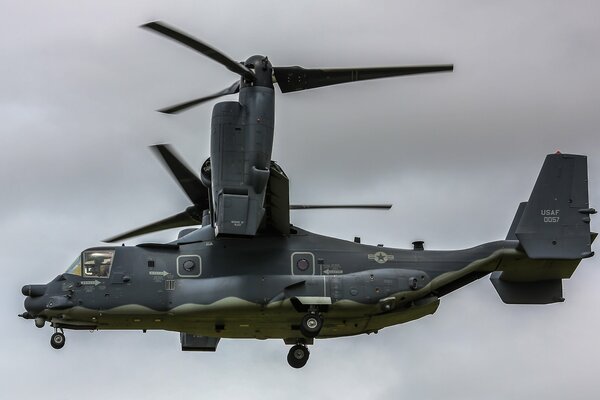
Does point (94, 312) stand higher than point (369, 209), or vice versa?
point (369, 209)

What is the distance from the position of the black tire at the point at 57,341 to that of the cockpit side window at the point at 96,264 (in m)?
1.61

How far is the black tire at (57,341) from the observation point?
33.1 meters

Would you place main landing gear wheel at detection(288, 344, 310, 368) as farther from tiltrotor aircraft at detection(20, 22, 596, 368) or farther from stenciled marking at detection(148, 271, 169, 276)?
stenciled marking at detection(148, 271, 169, 276)

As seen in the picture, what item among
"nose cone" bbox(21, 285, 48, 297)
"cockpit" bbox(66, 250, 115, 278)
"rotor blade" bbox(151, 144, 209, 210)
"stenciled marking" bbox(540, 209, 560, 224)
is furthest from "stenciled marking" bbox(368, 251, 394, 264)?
"nose cone" bbox(21, 285, 48, 297)

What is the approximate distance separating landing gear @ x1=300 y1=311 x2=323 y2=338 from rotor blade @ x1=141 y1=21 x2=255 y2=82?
19.7 ft

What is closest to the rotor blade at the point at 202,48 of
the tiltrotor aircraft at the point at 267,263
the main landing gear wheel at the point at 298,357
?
the tiltrotor aircraft at the point at 267,263

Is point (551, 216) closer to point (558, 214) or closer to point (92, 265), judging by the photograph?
point (558, 214)

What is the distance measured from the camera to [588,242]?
34.2 meters

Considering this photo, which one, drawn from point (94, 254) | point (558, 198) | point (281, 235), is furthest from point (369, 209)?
point (94, 254)

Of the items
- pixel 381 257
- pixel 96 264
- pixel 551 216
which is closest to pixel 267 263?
pixel 381 257

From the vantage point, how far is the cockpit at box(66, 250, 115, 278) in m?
33.4

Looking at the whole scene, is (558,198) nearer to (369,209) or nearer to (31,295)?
(369,209)

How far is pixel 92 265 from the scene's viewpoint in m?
33.4

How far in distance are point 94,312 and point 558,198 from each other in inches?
482
